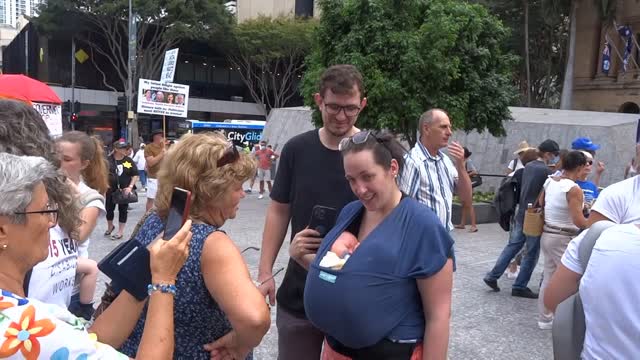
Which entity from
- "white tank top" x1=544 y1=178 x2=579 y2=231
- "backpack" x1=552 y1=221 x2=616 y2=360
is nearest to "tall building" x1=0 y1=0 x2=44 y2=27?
"white tank top" x1=544 y1=178 x2=579 y2=231

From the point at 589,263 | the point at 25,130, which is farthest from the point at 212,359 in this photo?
the point at 589,263

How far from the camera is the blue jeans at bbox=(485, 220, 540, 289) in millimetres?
6301

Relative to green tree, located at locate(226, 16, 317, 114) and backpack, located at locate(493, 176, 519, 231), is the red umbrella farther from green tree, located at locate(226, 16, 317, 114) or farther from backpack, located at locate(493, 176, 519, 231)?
green tree, located at locate(226, 16, 317, 114)

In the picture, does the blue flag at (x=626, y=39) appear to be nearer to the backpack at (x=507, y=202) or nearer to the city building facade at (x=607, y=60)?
the city building facade at (x=607, y=60)

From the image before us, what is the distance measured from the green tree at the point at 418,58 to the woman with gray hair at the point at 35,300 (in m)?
11.1

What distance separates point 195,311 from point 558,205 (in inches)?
184

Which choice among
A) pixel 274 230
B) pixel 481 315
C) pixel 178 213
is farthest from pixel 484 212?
pixel 178 213

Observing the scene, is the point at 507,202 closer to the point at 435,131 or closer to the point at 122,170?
the point at 435,131

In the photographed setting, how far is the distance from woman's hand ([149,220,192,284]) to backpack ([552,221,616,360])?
4.57ft

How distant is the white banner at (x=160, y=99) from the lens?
13.3 meters

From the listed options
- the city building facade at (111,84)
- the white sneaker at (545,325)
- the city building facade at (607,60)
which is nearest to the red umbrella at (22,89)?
the white sneaker at (545,325)

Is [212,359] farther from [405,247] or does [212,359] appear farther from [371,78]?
[371,78]

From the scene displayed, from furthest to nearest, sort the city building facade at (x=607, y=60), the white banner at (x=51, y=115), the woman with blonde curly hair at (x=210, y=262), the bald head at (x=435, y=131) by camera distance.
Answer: the city building facade at (x=607, y=60) → the white banner at (x=51, y=115) → the bald head at (x=435, y=131) → the woman with blonde curly hair at (x=210, y=262)

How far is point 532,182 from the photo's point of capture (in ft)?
21.6
